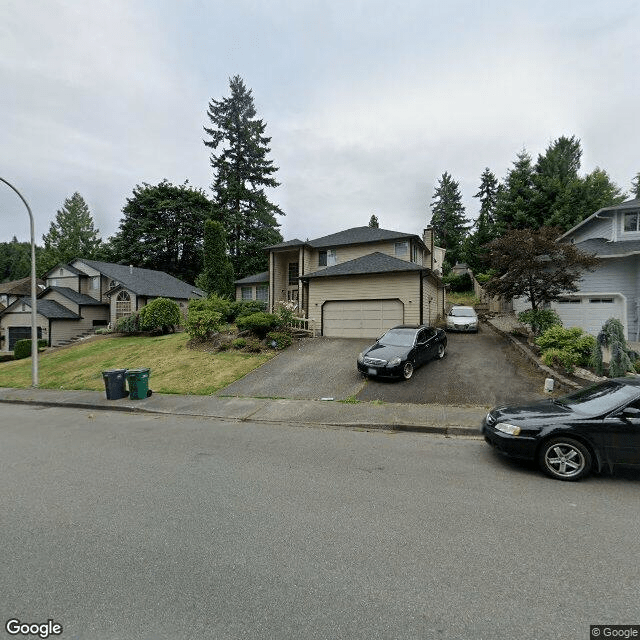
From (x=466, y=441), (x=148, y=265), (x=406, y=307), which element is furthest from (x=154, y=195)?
(x=466, y=441)

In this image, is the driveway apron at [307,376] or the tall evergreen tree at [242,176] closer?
the driveway apron at [307,376]

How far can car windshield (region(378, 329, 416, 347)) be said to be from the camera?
11734 mm

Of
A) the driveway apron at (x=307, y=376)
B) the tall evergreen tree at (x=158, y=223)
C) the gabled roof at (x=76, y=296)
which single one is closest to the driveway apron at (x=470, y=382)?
the driveway apron at (x=307, y=376)

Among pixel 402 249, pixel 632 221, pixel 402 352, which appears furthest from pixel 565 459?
pixel 402 249

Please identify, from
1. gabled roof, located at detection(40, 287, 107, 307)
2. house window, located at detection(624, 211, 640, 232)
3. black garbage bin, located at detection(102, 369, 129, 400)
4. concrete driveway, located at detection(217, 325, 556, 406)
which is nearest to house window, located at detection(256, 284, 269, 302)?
gabled roof, located at detection(40, 287, 107, 307)

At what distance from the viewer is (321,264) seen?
80.7 ft

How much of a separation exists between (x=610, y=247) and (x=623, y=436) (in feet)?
52.0

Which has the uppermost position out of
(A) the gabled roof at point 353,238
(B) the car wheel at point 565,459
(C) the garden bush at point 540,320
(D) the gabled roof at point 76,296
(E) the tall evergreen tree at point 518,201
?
(E) the tall evergreen tree at point 518,201

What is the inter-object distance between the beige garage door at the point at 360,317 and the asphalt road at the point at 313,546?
39.9ft

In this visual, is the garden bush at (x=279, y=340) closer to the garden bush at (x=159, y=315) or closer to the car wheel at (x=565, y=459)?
the garden bush at (x=159, y=315)

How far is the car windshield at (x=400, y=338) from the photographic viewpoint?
38.5 feet

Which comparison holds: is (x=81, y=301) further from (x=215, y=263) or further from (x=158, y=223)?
(x=158, y=223)

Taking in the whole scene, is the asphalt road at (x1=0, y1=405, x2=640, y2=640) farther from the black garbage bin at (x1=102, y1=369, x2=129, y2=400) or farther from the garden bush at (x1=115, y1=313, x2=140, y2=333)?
the garden bush at (x1=115, y1=313, x2=140, y2=333)

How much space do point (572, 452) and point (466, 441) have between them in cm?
191
